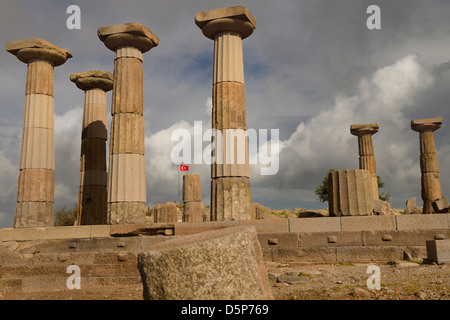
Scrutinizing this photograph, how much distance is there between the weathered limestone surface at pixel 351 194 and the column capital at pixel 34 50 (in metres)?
11.4

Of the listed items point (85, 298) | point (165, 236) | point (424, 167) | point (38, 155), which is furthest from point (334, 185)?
point (424, 167)

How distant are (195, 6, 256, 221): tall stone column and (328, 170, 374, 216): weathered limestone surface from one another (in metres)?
2.43

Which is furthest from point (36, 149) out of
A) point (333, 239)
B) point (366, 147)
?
point (366, 147)

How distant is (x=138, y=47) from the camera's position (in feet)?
46.5

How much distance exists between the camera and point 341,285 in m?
7.43

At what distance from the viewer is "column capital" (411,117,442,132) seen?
22.5m

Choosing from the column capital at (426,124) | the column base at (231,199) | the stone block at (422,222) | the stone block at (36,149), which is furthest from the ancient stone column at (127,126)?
the column capital at (426,124)

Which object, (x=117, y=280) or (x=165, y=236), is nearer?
(x=117, y=280)

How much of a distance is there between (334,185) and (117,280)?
6.30 metres

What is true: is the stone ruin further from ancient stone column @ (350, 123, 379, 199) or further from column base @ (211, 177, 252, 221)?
ancient stone column @ (350, 123, 379, 199)

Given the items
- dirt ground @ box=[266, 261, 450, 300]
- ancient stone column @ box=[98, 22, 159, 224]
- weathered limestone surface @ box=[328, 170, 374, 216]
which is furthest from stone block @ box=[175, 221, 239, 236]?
weathered limestone surface @ box=[328, 170, 374, 216]

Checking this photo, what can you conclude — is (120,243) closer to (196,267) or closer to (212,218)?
(212,218)

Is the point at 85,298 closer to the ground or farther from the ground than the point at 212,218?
closer to the ground

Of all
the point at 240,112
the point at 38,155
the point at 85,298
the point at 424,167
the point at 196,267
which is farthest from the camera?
the point at 424,167
